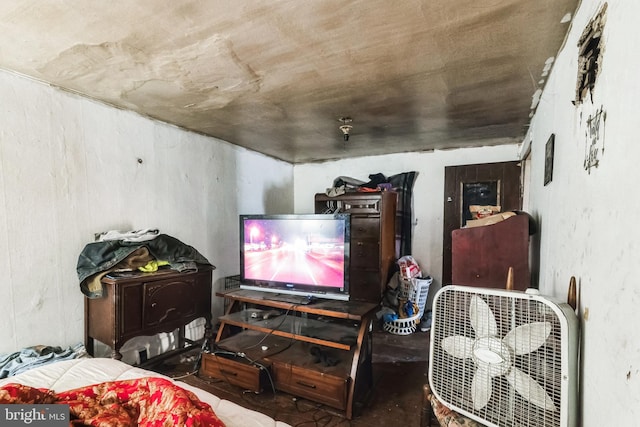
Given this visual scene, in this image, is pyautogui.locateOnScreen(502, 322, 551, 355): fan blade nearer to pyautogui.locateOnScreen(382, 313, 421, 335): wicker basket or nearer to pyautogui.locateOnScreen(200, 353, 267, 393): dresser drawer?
pyautogui.locateOnScreen(200, 353, 267, 393): dresser drawer

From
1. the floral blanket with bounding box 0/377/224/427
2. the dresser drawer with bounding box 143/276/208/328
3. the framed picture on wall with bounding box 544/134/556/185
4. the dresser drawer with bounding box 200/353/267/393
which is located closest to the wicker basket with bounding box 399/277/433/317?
the dresser drawer with bounding box 200/353/267/393

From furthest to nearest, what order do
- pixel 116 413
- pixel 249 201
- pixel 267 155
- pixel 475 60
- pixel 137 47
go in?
pixel 267 155 → pixel 249 201 → pixel 475 60 → pixel 137 47 → pixel 116 413

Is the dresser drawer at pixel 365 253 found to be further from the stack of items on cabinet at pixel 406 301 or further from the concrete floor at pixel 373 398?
the concrete floor at pixel 373 398

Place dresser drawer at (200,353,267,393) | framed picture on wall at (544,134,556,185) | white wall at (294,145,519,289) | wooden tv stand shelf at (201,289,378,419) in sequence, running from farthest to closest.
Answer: white wall at (294,145,519,289) < dresser drawer at (200,353,267,393) < wooden tv stand shelf at (201,289,378,419) < framed picture on wall at (544,134,556,185)

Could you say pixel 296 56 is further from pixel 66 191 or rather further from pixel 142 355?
pixel 142 355

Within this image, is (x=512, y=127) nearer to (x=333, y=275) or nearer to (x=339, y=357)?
(x=333, y=275)

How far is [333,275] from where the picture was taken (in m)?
2.22

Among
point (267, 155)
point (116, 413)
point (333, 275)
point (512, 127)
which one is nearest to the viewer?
point (116, 413)

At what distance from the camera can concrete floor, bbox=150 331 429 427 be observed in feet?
6.04

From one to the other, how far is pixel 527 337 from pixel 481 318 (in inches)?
5.5

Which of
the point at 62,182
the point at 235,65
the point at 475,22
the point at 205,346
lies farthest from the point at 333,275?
the point at 62,182

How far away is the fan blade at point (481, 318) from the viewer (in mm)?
1021

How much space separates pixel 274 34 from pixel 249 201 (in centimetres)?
249

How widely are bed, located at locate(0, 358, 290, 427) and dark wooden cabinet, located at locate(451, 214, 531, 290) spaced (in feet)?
4.06
